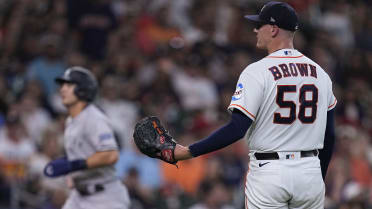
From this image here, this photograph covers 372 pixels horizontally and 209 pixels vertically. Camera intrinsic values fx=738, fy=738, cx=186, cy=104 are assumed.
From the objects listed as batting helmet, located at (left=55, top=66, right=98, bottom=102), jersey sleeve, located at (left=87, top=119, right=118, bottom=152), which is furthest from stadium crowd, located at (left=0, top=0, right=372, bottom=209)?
jersey sleeve, located at (left=87, top=119, right=118, bottom=152)

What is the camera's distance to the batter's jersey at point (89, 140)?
22.4 feet

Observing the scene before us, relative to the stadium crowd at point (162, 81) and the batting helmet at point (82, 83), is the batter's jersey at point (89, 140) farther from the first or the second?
the stadium crowd at point (162, 81)

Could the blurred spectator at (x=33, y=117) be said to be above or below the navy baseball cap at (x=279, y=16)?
below

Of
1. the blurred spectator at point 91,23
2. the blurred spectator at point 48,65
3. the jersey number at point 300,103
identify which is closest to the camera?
the jersey number at point 300,103

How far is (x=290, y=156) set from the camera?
199 inches

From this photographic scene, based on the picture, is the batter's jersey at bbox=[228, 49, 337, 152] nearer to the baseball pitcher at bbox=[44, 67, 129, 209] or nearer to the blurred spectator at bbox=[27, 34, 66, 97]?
the baseball pitcher at bbox=[44, 67, 129, 209]

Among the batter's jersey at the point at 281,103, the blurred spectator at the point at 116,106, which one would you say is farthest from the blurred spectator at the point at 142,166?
the batter's jersey at the point at 281,103

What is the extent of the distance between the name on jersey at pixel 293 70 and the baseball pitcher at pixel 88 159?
226 centimetres

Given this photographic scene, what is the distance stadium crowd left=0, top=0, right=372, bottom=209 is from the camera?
32.4 feet

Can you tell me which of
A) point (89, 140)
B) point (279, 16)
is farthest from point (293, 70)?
point (89, 140)

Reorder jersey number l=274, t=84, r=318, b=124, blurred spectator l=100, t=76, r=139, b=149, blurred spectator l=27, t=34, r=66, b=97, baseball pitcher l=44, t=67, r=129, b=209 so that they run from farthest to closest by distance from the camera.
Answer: blurred spectator l=27, t=34, r=66, b=97 → blurred spectator l=100, t=76, r=139, b=149 → baseball pitcher l=44, t=67, r=129, b=209 → jersey number l=274, t=84, r=318, b=124

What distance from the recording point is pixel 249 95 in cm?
493

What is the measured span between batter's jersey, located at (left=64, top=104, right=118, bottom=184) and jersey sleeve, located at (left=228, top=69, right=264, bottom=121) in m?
2.14

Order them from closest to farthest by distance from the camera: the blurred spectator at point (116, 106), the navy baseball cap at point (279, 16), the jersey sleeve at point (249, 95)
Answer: the jersey sleeve at point (249, 95) → the navy baseball cap at point (279, 16) → the blurred spectator at point (116, 106)
